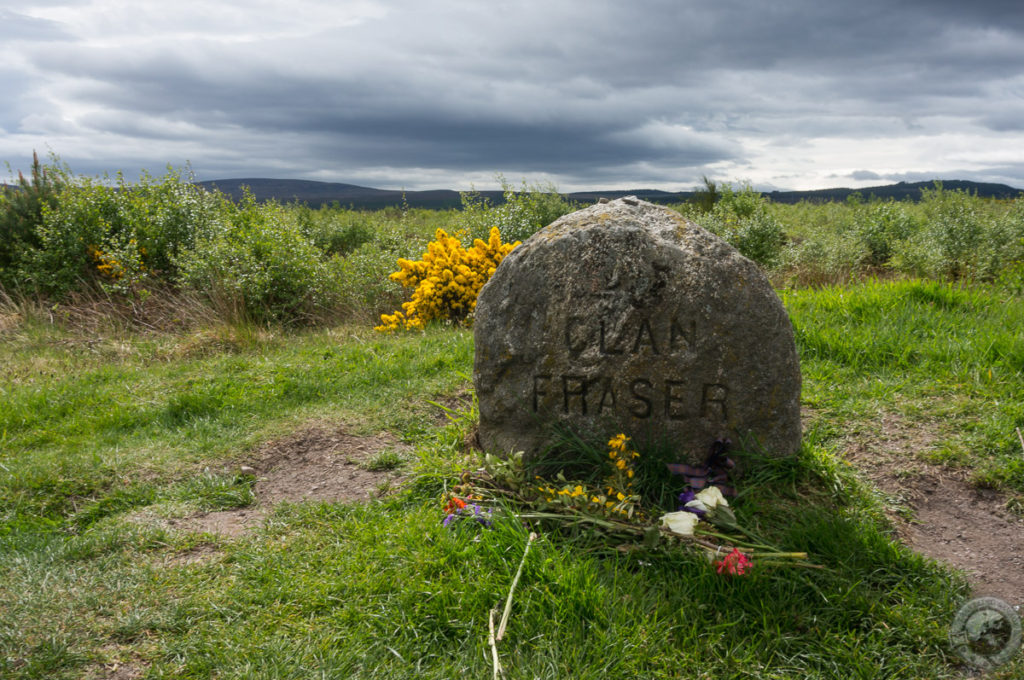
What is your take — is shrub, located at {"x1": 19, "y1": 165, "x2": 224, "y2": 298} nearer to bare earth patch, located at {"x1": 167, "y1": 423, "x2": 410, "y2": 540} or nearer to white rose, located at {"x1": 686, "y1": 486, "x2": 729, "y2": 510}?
bare earth patch, located at {"x1": 167, "y1": 423, "x2": 410, "y2": 540}

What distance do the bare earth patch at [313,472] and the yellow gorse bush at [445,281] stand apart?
3543mm

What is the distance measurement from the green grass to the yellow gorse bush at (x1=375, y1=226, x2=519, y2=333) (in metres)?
3.06

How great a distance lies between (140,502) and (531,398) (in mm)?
2572

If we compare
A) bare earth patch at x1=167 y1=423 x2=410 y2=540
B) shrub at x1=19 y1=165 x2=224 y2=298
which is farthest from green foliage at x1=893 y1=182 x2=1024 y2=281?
shrub at x1=19 y1=165 x2=224 y2=298

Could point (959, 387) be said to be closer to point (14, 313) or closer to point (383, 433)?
point (383, 433)

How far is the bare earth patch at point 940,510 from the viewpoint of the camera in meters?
3.09

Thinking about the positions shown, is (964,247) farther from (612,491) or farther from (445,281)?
(612,491)

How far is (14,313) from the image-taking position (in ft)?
31.4

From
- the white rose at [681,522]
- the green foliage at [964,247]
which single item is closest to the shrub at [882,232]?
the green foliage at [964,247]

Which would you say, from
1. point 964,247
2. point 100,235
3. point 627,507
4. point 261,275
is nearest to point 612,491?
point 627,507

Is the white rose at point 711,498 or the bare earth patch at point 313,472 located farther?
the bare earth patch at point 313,472

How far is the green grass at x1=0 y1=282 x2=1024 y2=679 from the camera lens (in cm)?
259

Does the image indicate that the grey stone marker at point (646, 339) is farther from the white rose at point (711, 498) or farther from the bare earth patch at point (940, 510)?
the bare earth patch at point (940, 510)

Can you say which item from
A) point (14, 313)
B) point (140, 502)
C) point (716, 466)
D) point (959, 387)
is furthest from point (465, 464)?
point (14, 313)
